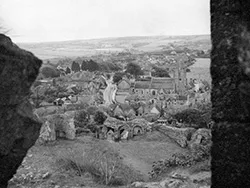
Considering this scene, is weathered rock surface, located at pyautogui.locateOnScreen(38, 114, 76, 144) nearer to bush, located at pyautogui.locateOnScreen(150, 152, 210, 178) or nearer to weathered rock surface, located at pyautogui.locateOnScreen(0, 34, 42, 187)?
bush, located at pyautogui.locateOnScreen(150, 152, 210, 178)

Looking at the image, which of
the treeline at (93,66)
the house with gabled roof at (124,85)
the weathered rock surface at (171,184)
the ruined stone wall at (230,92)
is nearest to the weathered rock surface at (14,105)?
the ruined stone wall at (230,92)

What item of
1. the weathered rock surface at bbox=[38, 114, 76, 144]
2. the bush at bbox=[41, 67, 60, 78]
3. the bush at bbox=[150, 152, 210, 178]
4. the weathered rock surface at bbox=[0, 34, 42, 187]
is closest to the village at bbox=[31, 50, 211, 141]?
the weathered rock surface at bbox=[38, 114, 76, 144]

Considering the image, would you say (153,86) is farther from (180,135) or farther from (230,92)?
(230,92)

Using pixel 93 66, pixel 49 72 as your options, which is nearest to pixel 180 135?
pixel 49 72

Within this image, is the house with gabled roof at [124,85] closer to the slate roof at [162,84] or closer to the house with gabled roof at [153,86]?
the house with gabled roof at [153,86]

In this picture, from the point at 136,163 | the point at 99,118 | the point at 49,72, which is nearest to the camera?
the point at 136,163

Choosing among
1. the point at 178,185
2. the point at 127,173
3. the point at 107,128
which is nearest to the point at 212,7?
the point at 178,185
